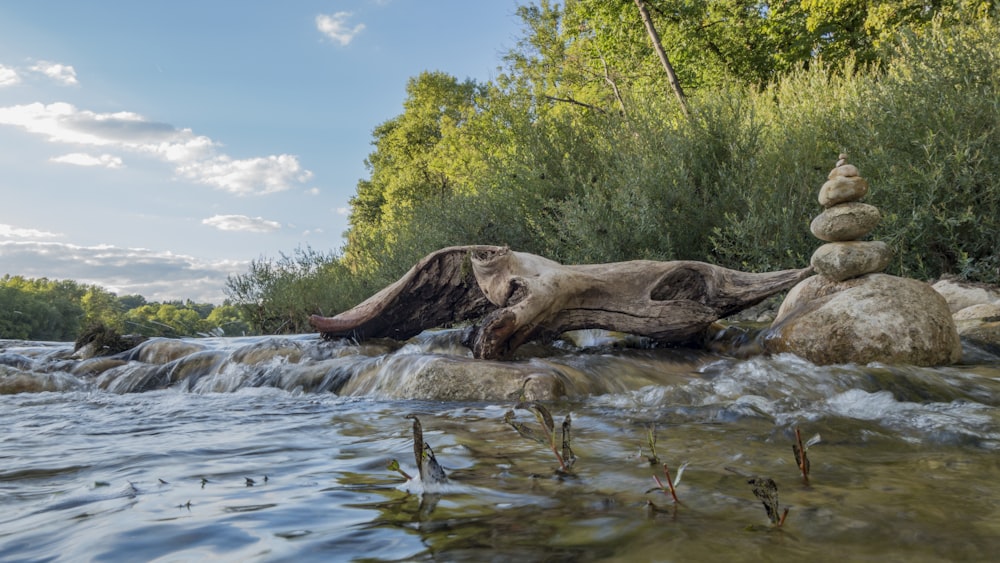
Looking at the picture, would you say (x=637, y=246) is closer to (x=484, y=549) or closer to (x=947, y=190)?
(x=947, y=190)

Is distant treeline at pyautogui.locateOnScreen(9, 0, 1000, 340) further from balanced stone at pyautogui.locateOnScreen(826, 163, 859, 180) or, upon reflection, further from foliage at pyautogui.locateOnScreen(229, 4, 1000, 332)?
balanced stone at pyautogui.locateOnScreen(826, 163, 859, 180)

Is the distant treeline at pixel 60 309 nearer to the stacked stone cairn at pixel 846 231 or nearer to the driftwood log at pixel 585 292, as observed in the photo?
the driftwood log at pixel 585 292

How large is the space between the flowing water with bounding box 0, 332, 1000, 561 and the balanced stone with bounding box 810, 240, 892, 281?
4.52ft

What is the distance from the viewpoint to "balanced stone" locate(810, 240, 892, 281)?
7.14 m

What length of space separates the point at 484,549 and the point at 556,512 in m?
0.40

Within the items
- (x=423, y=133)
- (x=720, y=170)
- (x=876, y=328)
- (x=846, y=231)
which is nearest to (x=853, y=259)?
(x=846, y=231)

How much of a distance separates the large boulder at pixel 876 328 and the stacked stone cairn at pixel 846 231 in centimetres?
29

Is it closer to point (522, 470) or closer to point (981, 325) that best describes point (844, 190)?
point (981, 325)

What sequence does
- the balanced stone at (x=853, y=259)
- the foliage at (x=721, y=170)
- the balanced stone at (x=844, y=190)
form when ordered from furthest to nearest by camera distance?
1. the foliage at (x=721, y=170)
2. the balanced stone at (x=844, y=190)
3. the balanced stone at (x=853, y=259)

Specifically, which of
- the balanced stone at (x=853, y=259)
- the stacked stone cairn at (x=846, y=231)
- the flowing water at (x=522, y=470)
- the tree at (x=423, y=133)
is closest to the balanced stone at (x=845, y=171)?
the stacked stone cairn at (x=846, y=231)

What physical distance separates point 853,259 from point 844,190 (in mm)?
901

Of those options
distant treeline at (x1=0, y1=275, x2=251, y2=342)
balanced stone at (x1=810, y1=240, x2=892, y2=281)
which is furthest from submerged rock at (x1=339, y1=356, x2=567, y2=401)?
distant treeline at (x1=0, y1=275, x2=251, y2=342)

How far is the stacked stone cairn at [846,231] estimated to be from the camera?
23.5 ft

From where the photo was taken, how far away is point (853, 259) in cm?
714
